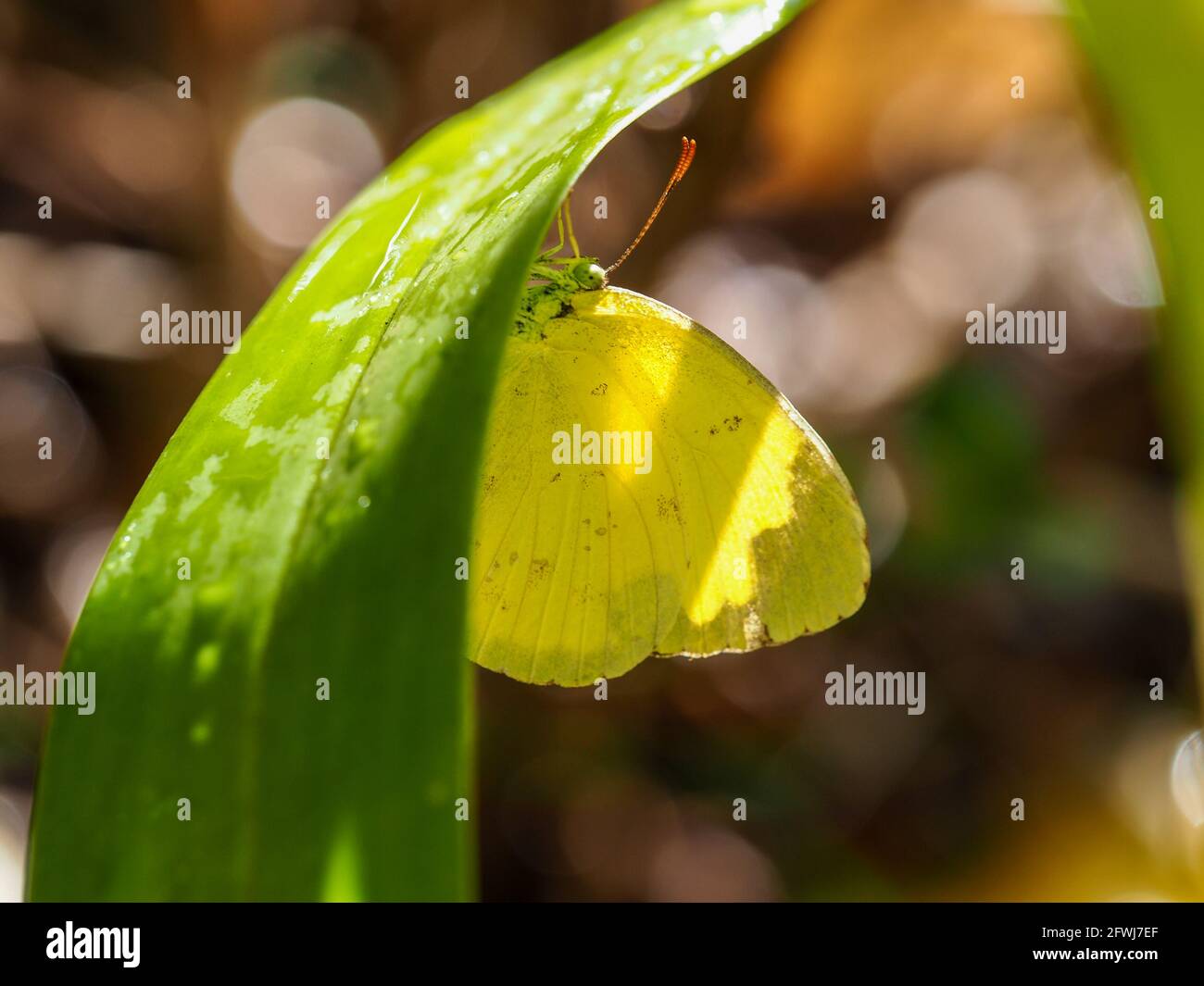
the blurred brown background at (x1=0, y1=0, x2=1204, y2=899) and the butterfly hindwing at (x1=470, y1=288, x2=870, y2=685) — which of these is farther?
the blurred brown background at (x1=0, y1=0, x2=1204, y2=899)

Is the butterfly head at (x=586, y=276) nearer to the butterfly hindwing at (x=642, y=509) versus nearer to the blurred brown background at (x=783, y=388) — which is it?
the butterfly hindwing at (x=642, y=509)

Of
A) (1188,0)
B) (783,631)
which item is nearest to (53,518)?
(783,631)

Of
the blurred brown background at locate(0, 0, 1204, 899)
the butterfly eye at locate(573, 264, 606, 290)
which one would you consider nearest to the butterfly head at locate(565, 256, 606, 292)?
the butterfly eye at locate(573, 264, 606, 290)

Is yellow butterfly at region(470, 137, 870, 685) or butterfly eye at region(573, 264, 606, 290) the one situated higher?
butterfly eye at region(573, 264, 606, 290)

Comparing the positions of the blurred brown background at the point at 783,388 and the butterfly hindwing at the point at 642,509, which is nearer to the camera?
the butterfly hindwing at the point at 642,509

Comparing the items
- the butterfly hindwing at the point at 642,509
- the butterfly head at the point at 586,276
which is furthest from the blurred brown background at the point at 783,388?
the butterfly head at the point at 586,276

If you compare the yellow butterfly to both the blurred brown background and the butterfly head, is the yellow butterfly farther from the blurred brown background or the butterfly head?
the blurred brown background

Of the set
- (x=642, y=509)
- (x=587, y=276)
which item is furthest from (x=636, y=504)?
(x=587, y=276)
